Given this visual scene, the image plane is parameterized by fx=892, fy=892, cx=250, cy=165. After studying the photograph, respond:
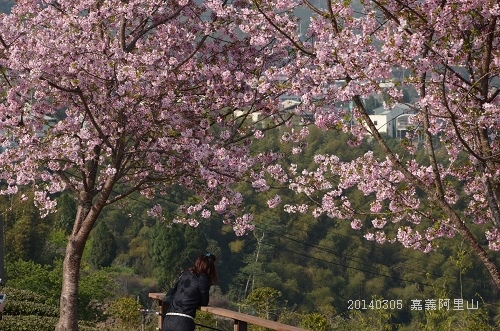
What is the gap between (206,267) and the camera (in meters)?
7.59

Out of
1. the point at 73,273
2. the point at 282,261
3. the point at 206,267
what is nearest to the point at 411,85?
the point at 206,267

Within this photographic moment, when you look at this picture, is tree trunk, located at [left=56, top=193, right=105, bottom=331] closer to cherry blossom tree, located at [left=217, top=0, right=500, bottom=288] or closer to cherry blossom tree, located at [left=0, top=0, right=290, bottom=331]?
cherry blossom tree, located at [left=0, top=0, right=290, bottom=331]

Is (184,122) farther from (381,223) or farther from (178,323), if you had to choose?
(178,323)

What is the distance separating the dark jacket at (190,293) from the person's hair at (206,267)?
4cm

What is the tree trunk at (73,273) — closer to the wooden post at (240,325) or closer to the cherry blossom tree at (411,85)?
the cherry blossom tree at (411,85)

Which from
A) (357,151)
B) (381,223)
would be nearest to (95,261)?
(357,151)

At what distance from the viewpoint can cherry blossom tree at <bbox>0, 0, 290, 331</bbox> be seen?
33.4 ft

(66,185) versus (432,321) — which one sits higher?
(66,185)

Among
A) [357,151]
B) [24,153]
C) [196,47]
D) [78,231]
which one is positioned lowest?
[78,231]

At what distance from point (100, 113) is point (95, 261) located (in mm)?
60532

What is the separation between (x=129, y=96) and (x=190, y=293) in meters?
3.22

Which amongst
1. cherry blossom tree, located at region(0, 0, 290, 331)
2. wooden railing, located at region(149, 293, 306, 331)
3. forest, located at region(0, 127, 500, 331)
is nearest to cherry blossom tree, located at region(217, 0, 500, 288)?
cherry blossom tree, located at region(0, 0, 290, 331)

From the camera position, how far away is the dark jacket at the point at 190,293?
25.0 ft

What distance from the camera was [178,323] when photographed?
7.72 metres
